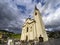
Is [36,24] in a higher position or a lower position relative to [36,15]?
lower

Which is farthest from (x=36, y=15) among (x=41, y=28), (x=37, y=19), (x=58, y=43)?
(x=58, y=43)

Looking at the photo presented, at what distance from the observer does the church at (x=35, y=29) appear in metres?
55.2

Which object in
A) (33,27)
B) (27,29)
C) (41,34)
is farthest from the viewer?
(27,29)

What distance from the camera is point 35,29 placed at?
57969mm

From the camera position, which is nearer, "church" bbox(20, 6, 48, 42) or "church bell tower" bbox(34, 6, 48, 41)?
"church bell tower" bbox(34, 6, 48, 41)

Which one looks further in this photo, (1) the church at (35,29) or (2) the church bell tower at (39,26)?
(1) the church at (35,29)

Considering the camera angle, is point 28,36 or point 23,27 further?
point 23,27

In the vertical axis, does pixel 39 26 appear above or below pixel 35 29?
above

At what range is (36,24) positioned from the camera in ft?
193

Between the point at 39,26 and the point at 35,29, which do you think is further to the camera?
the point at 35,29

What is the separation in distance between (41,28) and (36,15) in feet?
23.2

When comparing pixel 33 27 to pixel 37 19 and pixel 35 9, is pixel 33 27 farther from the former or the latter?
pixel 35 9

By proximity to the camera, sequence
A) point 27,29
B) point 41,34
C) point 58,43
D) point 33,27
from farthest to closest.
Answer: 1. point 27,29
2. point 33,27
3. point 41,34
4. point 58,43

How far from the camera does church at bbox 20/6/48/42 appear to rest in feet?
181
